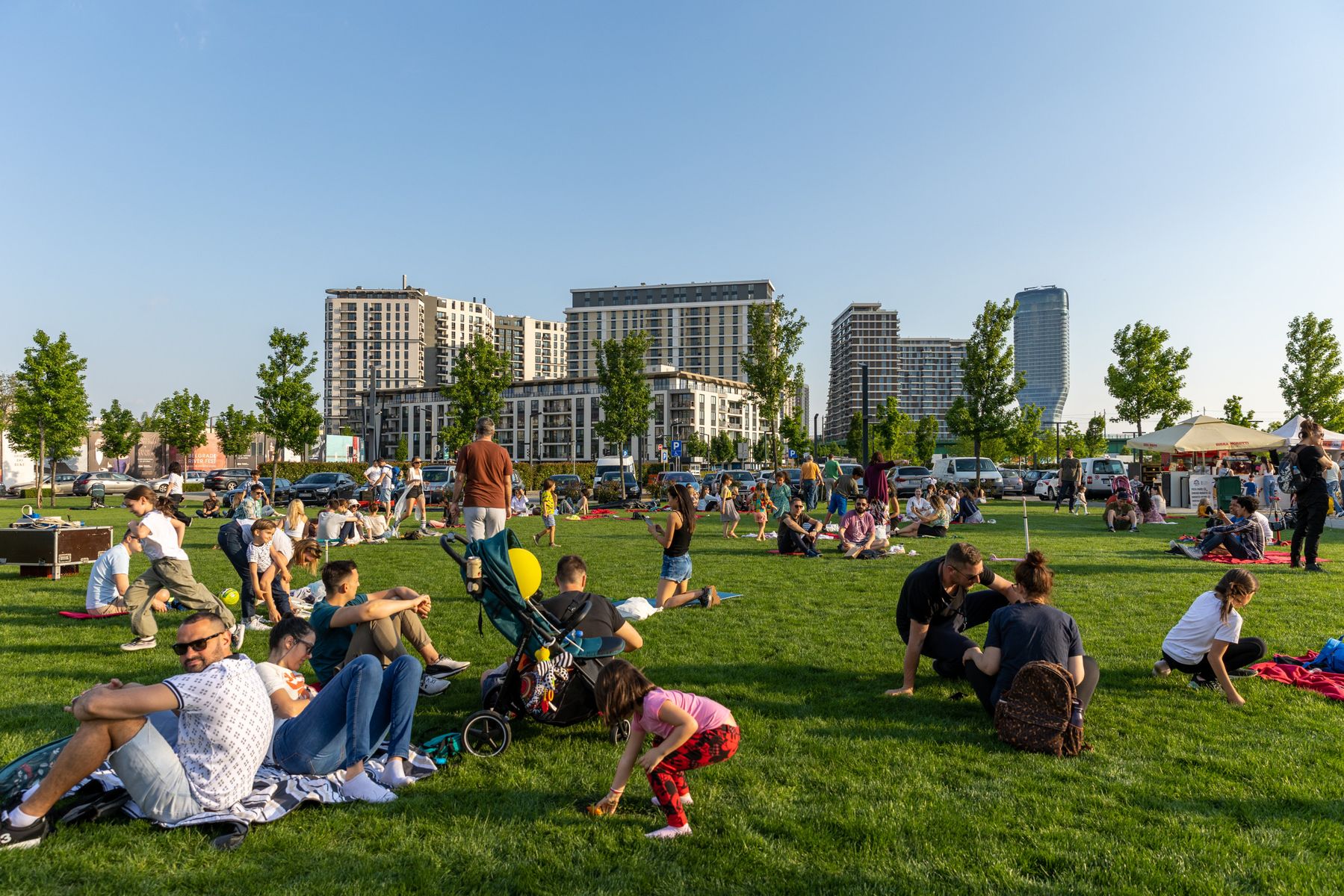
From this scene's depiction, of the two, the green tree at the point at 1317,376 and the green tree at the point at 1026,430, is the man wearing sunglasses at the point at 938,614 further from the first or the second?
the green tree at the point at 1026,430

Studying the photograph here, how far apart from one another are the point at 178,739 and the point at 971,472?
111ft

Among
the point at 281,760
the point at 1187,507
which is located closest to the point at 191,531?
the point at 281,760

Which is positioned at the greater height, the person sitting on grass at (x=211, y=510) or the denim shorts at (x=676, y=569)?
the denim shorts at (x=676, y=569)

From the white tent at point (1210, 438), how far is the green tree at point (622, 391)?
28482mm

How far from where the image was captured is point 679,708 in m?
3.96

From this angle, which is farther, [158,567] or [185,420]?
[185,420]

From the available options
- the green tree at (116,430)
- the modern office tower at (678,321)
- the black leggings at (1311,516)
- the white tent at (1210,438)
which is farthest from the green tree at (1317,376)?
the modern office tower at (678,321)

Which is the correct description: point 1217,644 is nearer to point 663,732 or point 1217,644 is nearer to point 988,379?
point 663,732

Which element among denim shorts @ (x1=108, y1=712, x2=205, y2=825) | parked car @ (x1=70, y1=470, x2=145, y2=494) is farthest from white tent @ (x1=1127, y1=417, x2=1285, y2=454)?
parked car @ (x1=70, y1=470, x2=145, y2=494)

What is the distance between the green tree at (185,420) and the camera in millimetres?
60500

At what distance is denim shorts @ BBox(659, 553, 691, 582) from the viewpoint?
375 inches

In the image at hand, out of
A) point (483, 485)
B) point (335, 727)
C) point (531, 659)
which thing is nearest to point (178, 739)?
point (335, 727)

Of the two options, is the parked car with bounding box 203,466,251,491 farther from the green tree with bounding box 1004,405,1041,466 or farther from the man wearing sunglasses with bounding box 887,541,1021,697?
the green tree with bounding box 1004,405,1041,466

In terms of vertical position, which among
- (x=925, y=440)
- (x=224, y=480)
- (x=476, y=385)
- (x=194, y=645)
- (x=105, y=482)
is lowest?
(x=105, y=482)
